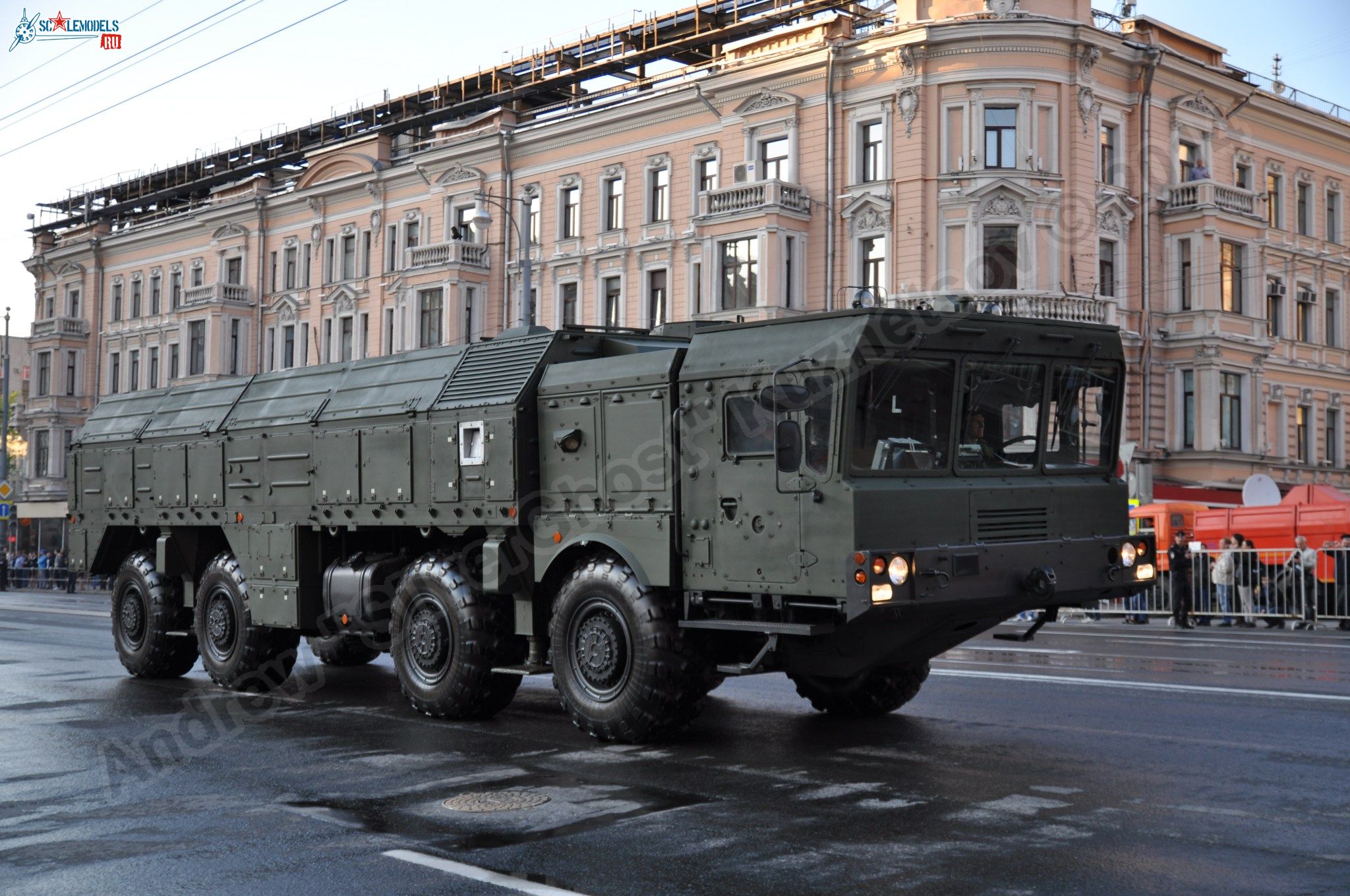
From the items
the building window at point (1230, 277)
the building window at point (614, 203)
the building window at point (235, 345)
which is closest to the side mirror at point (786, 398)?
the building window at point (1230, 277)

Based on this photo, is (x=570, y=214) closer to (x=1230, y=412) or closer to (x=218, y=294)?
(x=218, y=294)

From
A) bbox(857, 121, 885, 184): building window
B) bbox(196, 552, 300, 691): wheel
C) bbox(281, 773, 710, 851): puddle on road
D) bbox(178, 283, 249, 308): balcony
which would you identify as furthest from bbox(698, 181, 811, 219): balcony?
bbox(281, 773, 710, 851): puddle on road

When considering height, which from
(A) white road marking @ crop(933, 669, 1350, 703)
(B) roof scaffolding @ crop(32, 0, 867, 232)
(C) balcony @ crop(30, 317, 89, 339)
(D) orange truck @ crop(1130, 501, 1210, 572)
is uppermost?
(B) roof scaffolding @ crop(32, 0, 867, 232)

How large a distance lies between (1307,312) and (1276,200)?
12.8ft

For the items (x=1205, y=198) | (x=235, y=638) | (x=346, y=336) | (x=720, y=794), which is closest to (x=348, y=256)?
(x=346, y=336)

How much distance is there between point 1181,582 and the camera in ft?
80.8

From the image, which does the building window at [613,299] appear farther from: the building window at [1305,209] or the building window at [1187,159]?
the building window at [1305,209]

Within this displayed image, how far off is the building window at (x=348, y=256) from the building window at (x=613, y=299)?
12.5 meters

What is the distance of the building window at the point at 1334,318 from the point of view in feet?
156

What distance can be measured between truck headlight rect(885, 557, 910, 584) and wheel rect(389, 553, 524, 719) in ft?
12.1

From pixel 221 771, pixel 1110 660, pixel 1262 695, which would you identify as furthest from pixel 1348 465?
pixel 221 771

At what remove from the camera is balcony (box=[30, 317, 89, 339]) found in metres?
67.5

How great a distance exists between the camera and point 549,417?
428 inches

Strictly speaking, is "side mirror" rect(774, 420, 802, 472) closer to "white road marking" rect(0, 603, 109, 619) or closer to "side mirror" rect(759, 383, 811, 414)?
"side mirror" rect(759, 383, 811, 414)
